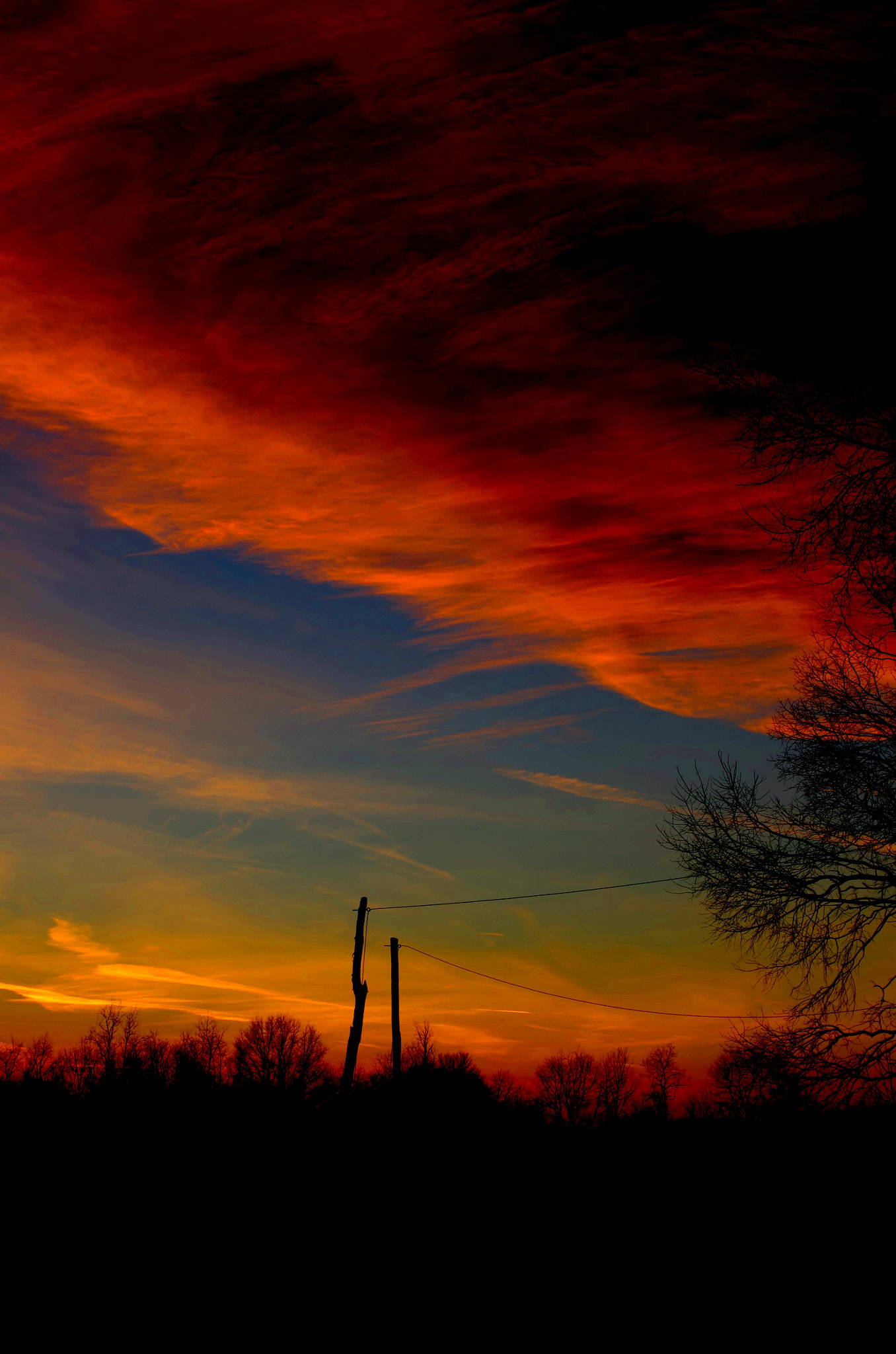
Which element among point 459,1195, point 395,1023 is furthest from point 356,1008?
point 459,1195

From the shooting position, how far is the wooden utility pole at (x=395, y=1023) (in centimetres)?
2695

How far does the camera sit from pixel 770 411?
38.9 ft

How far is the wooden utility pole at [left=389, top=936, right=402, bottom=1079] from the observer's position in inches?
1061

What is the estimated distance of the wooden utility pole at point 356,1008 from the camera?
23734 millimetres

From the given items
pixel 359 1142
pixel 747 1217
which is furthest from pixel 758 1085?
pixel 359 1142

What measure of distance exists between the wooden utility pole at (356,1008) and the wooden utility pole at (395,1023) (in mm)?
3055

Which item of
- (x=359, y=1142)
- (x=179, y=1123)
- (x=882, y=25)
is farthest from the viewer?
(x=179, y=1123)

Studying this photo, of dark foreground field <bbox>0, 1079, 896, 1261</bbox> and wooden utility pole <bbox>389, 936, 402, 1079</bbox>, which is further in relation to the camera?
wooden utility pole <bbox>389, 936, 402, 1079</bbox>

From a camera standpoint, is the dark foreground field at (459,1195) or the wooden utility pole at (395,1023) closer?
the dark foreground field at (459,1195)

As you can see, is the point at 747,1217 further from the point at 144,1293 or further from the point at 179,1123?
the point at 179,1123

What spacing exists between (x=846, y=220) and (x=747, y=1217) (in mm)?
14050

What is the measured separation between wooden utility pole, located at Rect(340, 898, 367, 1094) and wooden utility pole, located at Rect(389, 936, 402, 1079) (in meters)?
3.05

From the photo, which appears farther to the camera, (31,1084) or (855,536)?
(31,1084)

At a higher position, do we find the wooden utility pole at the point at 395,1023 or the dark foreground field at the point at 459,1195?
the wooden utility pole at the point at 395,1023
